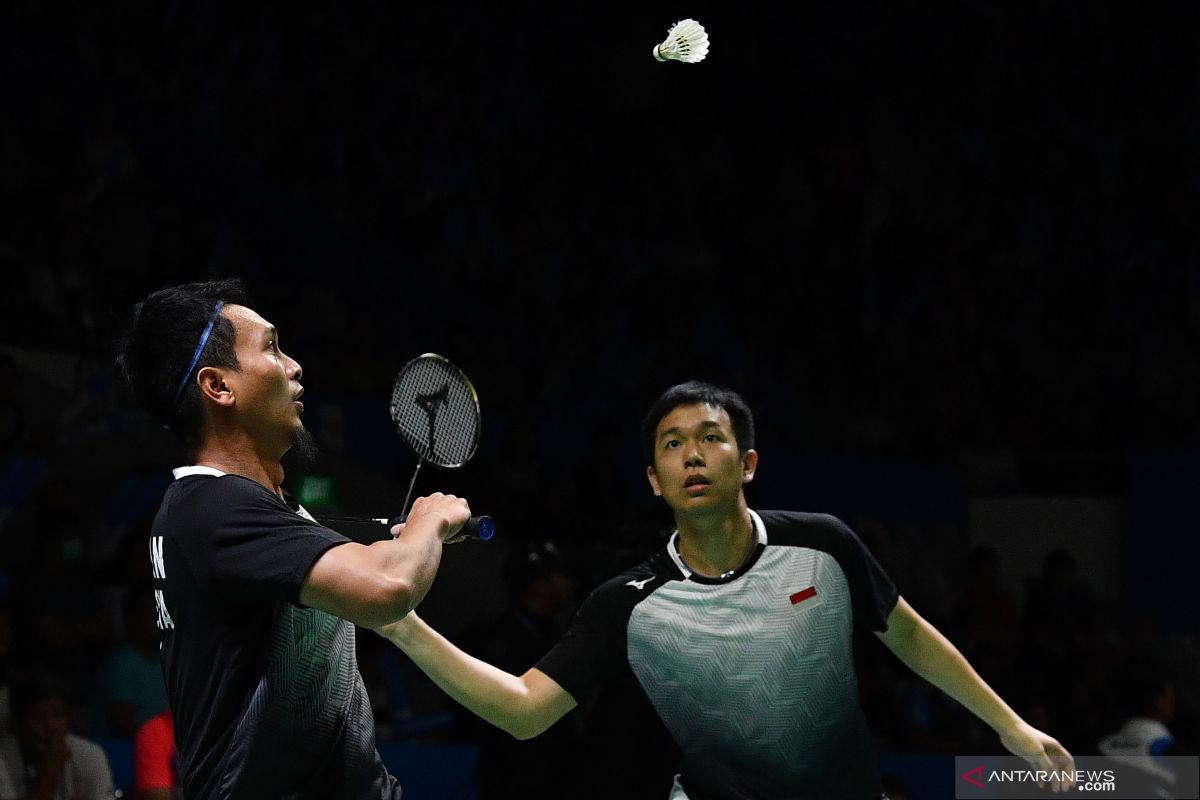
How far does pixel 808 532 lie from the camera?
138 inches

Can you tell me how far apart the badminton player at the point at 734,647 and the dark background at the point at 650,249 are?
3252 mm

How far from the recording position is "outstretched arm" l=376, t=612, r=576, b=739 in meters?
3.23

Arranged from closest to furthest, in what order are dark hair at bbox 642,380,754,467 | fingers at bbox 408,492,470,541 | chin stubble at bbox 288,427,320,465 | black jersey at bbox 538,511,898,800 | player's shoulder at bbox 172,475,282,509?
1. player's shoulder at bbox 172,475,282,509
2. fingers at bbox 408,492,470,541
3. chin stubble at bbox 288,427,320,465
4. black jersey at bbox 538,511,898,800
5. dark hair at bbox 642,380,754,467

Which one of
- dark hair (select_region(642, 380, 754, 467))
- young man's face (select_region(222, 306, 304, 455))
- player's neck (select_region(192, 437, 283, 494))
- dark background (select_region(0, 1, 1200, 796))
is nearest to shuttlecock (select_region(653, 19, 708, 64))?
dark hair (select_region(642, 380, 754, 467))

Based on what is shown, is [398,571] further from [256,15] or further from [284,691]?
[256,15]

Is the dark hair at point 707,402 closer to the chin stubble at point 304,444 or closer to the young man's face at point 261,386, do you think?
the chin stubble at point 304,444

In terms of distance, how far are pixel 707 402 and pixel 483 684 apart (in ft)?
2.84

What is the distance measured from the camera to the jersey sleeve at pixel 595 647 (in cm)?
347

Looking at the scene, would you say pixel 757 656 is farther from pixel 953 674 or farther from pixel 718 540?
pixel 953 674

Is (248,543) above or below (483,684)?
above

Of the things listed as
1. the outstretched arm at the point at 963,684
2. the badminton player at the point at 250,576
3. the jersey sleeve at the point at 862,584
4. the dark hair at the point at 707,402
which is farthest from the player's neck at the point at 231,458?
the outstretched arm at the point at 963,684

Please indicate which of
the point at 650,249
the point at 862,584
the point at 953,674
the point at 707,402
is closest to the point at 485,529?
the point at 707,402

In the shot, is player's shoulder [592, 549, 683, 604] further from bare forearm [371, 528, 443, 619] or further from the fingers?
bare forearm [371, 528, 443, 619]

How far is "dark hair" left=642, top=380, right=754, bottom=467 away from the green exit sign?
3.34m
